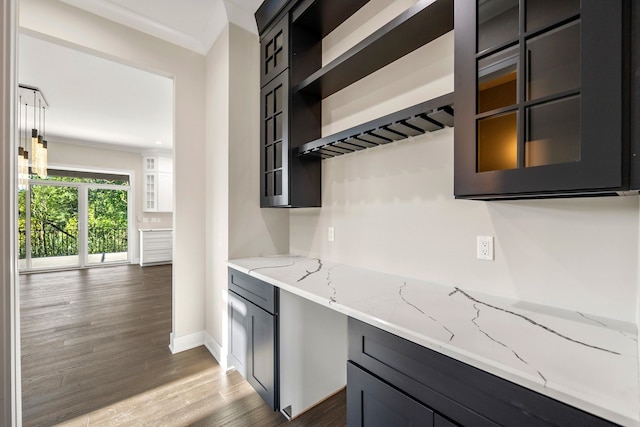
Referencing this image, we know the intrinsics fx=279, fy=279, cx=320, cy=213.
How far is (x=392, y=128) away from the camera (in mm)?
1486

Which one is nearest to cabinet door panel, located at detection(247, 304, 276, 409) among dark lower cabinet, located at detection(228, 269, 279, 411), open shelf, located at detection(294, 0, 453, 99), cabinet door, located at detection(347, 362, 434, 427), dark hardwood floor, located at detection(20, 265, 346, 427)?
dark lower cabinet, located at detection(228, 269, 279, 411)

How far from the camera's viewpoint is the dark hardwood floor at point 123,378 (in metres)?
1.77

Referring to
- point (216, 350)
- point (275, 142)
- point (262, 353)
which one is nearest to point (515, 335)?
point (262, 353)

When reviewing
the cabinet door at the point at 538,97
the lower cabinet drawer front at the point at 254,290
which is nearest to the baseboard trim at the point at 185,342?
the lower cabinet drawer front at the point at 254,290

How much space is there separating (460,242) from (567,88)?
775 mm

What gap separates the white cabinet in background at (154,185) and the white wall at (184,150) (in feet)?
16.8

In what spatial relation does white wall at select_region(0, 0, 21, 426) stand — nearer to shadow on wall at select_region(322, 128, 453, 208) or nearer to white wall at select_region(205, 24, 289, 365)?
white wall at select_region(205, 24, 289, 365)

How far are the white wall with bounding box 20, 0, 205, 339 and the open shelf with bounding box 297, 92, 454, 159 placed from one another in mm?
1288

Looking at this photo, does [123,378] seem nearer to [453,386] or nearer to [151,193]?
[453,386]

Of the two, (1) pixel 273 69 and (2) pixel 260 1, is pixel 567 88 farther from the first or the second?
(2) pixel 260 1

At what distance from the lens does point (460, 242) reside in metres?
1.43

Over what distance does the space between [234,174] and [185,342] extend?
5.45 feet

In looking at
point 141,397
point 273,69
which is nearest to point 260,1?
point 273,69

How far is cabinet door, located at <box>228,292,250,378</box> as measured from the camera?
78.3 inches
